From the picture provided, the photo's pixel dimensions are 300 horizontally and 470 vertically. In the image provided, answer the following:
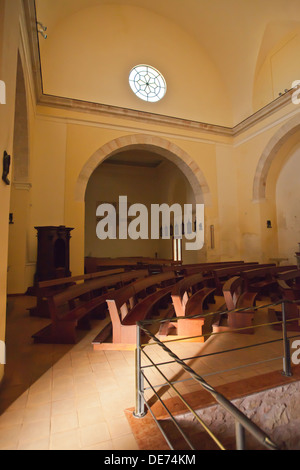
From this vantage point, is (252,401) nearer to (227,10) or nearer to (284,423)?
(284,423)

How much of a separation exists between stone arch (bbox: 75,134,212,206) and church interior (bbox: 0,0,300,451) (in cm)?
5

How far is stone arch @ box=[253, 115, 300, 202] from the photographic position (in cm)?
786

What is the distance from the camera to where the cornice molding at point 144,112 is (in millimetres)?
6998

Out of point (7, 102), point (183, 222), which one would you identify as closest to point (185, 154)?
point (183, 222)

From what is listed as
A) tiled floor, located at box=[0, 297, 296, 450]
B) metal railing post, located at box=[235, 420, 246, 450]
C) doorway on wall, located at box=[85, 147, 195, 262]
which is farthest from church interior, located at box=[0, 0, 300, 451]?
doorway on wall, located at box=[85, 147, 195, 262]

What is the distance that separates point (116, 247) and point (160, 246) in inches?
105

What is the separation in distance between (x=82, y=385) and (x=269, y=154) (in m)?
8.83

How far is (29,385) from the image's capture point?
7.43 feet

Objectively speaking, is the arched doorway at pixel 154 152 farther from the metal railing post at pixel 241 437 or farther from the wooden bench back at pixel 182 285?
the metal railing post at pixel 241 437

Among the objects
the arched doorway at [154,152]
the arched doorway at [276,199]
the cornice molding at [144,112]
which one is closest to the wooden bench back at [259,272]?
the arched doorway at [276,199]

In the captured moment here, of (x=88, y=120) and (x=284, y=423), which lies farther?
(x=88, y=120)

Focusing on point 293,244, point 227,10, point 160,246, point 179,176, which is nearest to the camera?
point 227,10

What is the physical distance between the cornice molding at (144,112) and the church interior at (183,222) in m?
0.05

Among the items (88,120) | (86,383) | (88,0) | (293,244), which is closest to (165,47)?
(88,0)
